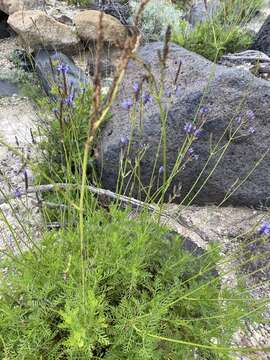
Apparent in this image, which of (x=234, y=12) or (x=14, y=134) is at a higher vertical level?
(x=234, y=12)

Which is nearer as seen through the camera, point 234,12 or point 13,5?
point 234,12

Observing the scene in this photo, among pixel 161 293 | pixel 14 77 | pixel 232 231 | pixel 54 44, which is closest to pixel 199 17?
pixel 54 44

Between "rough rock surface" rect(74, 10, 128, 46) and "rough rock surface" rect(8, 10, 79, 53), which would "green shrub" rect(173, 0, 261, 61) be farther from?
"rough rock surface" rect(8, 10, 79, 53)

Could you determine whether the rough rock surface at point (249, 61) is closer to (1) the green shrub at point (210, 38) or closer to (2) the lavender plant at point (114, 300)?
(1) the green shrub at point (210, 38)

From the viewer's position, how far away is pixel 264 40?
4.33m

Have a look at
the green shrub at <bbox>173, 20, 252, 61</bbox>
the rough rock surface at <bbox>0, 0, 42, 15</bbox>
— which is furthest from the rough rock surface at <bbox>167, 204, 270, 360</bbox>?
the rough rock surface at <bbox>0, 0, 42, 15</bbox>

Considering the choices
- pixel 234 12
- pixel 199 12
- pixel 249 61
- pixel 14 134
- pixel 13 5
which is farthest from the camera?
pixel 199 12

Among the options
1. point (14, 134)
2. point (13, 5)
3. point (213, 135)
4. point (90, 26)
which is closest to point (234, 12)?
point (90, 26)

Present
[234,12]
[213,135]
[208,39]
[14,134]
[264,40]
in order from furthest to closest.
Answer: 1. [234,12]
2. [264,40]
3. [208,39]
4. [14,134]
5. [213,135]

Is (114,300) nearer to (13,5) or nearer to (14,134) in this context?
(14,134)

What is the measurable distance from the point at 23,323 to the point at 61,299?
18 cm

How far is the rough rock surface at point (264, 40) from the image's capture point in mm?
4285

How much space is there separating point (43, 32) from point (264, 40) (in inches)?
102

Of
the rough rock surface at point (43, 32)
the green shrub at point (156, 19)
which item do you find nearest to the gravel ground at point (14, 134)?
the rough rock surface at point (43, 32)
